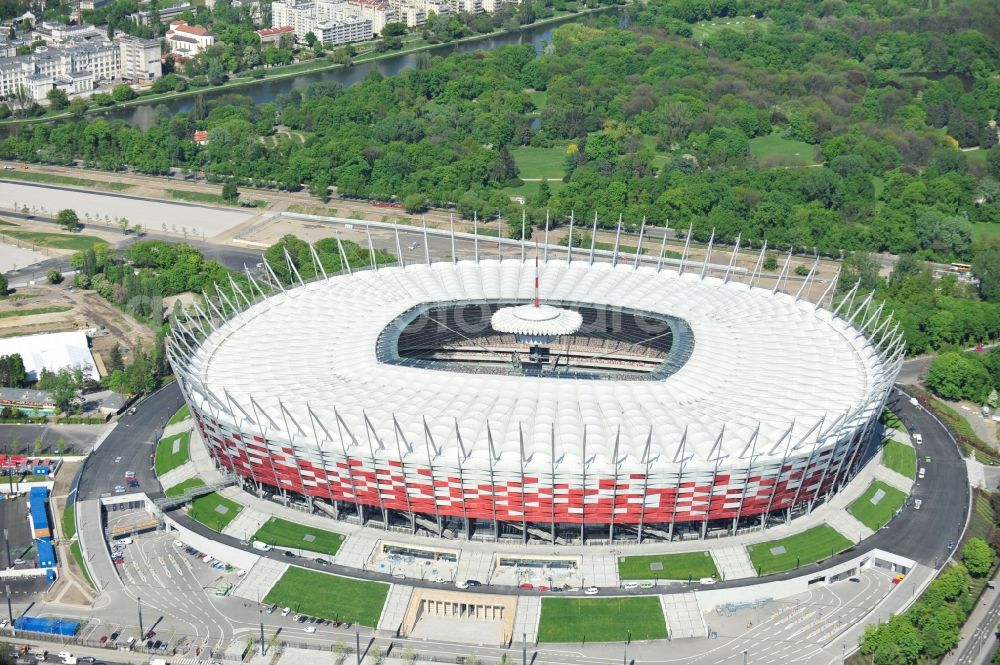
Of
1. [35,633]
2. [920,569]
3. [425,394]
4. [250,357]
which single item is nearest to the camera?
[35,633]

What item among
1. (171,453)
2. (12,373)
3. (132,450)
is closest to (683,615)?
(171,453)

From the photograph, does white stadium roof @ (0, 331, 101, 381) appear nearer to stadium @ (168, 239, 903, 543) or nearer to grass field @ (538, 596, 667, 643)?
stadium @ (168, 239, 903, 543)

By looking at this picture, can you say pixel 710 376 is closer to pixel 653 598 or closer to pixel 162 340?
pixel 653 598

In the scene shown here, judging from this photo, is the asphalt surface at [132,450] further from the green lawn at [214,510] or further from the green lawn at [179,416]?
the green lawn at [214,510]

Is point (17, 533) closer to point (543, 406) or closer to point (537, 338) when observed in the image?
point (543, 406)

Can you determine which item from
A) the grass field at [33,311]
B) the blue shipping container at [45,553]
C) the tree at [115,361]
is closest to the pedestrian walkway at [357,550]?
the blue shipping container at [45,553]

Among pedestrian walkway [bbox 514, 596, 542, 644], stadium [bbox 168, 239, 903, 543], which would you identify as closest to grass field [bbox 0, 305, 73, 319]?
stadium [bbox 168, 239, 903, 543]

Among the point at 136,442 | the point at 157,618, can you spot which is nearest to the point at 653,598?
the point at 157,618
